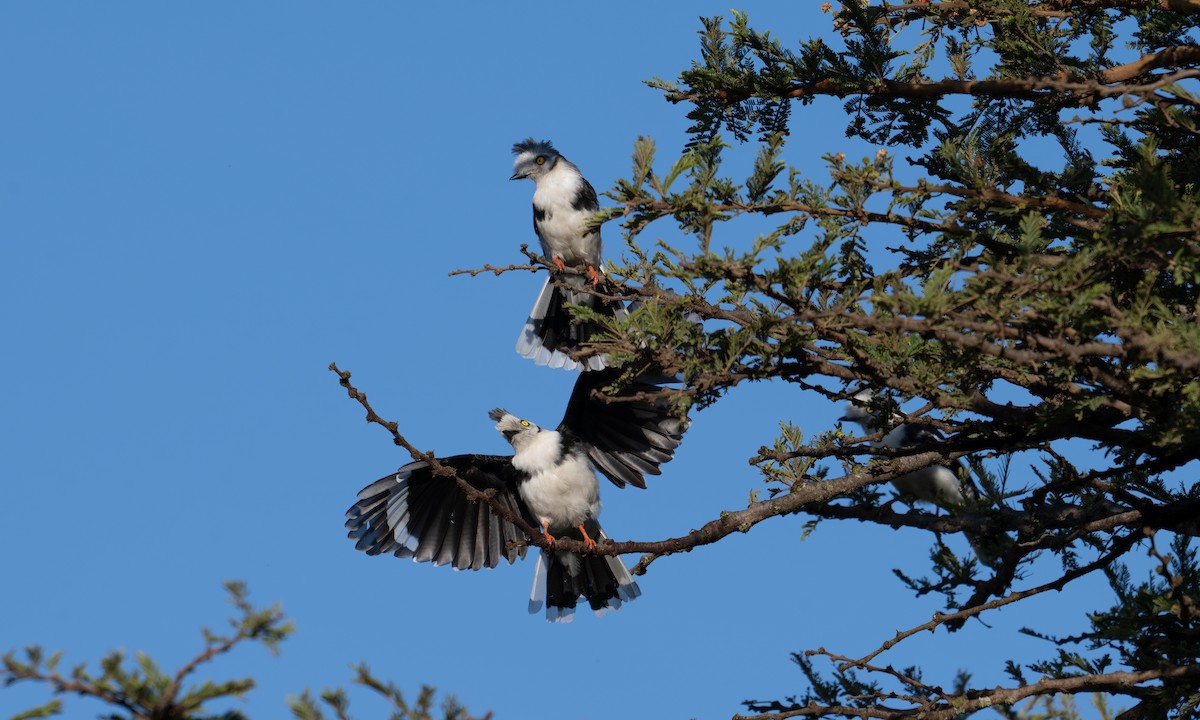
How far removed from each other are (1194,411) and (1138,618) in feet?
4.62

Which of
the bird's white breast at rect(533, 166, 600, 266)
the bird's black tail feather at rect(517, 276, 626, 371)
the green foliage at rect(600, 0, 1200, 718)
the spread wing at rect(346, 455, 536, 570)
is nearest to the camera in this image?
the green foliage at rect(600, 0, 1200, 718)

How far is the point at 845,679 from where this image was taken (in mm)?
5234

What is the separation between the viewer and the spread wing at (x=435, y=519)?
7.22 m

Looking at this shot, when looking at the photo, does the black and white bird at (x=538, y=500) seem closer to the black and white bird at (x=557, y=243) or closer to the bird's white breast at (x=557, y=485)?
the bird's white breast at (x=557, y=485)

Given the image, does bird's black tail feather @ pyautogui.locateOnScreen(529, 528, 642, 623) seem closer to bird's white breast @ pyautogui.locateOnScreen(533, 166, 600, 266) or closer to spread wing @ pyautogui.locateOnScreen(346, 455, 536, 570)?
spread wing @ pyautogui.locateOnScreen(346, 455, 536, 570)

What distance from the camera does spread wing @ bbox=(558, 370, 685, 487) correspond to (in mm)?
7059

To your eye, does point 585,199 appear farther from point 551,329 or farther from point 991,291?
point 991,291

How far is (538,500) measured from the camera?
273 inches

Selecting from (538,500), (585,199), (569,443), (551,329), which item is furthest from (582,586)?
(585,199)

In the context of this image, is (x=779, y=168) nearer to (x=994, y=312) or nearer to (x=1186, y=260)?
(x=994, y=312)

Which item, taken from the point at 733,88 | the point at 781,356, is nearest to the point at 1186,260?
the point at 781,356

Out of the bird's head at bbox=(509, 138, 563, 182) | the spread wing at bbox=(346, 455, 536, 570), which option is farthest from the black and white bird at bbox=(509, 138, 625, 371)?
the spread wing at bbox=(346, 455, 536, 570)

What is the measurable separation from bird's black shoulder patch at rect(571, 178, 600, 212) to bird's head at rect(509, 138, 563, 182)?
14.5 inches

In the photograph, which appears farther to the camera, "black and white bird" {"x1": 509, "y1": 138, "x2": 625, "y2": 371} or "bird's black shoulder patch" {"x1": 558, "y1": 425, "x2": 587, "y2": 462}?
"black and white bird" {"x1": 509, "y1": 138, "x2": 625, "y2": 371}
